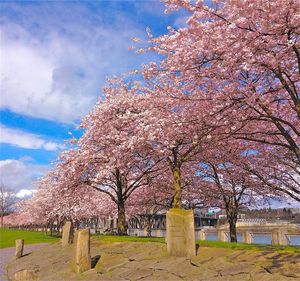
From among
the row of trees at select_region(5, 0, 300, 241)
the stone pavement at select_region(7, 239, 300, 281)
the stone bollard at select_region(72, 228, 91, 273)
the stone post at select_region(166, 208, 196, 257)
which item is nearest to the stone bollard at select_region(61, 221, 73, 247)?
the row of trees at select_region(5, 0, 300, 241)

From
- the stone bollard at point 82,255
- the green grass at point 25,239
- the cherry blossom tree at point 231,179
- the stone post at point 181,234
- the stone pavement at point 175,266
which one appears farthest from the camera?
the green grass at point 25,239

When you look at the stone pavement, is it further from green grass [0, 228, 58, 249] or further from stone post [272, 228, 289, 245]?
green grass [0, 228, 58, 249]

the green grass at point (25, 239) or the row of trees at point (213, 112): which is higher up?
the row of trees at point (213, 112)

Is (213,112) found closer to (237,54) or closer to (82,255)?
(237,54)

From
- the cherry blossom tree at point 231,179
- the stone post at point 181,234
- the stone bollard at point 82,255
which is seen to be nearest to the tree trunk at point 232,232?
the cherry blossom tree at point 231,179

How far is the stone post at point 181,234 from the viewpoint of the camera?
470 inches

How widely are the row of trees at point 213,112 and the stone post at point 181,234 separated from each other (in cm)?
300

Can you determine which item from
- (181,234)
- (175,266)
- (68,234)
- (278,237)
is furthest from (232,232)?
(175,266)

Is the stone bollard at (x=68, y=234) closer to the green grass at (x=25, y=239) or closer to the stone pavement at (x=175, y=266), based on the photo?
the stone pavement at (x=175, y=266)

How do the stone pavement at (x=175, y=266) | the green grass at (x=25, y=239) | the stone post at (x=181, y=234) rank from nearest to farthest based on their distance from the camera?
the stone pavement at (x=175, y=266)
the stone post at (x=181, y=234)
the green grass at (x=25, y=239)

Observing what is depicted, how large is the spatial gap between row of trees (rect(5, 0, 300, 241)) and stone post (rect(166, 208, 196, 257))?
3003mm

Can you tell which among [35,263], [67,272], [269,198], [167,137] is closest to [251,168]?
[269,198]

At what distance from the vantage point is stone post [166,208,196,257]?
1194 centimetres

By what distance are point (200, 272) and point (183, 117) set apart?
20.4 feet
